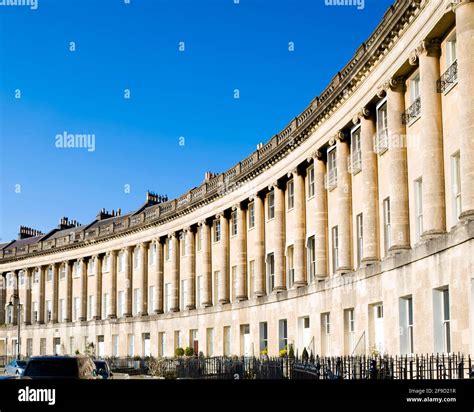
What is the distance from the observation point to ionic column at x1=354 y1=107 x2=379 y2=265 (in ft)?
112

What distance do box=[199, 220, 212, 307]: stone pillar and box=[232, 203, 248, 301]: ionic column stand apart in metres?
5.90

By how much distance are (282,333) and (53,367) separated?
2669 cm

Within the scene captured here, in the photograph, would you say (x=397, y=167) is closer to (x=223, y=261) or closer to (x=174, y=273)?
(x=223, y=261)

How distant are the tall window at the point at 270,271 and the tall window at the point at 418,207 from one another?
2073 cm

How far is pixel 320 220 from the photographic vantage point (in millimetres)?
41594

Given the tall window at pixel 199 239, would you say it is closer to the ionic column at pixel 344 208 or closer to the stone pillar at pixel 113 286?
the stone pillar at pixel 113 286

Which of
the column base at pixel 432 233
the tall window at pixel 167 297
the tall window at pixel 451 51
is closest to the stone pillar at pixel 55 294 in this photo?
the tall window at pixel 167 297

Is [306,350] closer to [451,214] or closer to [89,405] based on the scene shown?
[451,214]

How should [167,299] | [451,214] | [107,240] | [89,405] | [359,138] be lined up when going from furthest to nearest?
[107,240] → [167,299] → [359,138] → [451,214] → [89,405]

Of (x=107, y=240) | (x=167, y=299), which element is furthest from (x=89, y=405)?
(x=107, y=240)

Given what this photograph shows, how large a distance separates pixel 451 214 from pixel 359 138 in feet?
37.5

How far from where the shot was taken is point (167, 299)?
2744 inches

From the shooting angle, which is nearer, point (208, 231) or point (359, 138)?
point (359, 138)

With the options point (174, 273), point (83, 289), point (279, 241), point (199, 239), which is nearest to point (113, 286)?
point (83, 289)
